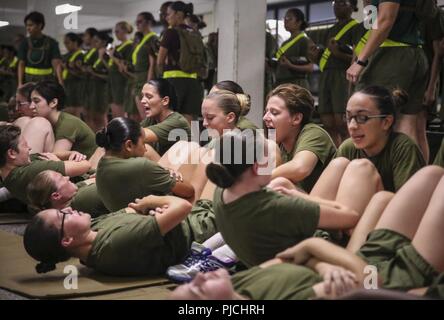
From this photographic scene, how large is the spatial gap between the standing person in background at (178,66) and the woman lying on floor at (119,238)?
292 cm

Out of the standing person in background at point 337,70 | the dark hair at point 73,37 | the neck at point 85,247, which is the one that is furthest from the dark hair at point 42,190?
the dark hair at point 73,37

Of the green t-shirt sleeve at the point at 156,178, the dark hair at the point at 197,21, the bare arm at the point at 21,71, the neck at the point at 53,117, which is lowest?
the green t-shirt sleeve at the point at 156,178

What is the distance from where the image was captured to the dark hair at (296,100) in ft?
11.9

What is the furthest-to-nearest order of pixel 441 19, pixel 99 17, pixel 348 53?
pixel 99 17 < pixel 348 53 < pixel 441 19

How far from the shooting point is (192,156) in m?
4.02

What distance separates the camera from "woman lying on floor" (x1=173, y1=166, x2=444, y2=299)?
7.11 ft

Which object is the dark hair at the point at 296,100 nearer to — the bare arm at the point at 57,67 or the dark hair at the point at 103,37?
the bare arm at the point at 57,67

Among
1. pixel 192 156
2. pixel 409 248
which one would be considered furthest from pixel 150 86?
pixel 409 248

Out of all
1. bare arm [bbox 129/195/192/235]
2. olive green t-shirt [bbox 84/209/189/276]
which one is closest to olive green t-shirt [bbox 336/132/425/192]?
bare arm [bbox 129/195/192/235]

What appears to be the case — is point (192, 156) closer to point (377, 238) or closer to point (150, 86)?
point (150, 86)
